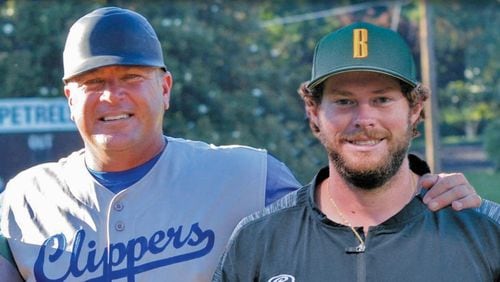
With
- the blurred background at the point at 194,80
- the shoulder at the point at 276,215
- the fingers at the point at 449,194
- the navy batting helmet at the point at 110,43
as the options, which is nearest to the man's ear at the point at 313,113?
the shoulder at the point at 276,215

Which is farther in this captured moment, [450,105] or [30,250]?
[450,105]

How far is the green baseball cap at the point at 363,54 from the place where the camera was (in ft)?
8.89

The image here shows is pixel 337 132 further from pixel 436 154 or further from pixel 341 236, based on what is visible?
pixel 436 154

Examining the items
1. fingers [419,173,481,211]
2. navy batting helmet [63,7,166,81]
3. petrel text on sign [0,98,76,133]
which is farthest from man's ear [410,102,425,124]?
petrel text on sign [0,98,76,133]

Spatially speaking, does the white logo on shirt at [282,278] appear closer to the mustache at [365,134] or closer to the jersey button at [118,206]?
the mustache at [365,134]

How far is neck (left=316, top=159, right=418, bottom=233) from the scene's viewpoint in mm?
2730

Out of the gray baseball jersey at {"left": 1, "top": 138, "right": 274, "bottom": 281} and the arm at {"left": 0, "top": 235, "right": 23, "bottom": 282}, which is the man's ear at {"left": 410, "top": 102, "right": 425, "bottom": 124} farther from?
the arm at {"left": 0, "top": 235, "right": 23, "bottom": 282}

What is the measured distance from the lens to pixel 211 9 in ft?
42.7

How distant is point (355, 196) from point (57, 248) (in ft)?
3.21

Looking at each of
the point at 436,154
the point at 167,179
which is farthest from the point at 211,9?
the point at 167,179

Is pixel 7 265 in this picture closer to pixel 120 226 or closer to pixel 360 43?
pixel 120 226

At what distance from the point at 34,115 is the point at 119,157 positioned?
8645mm

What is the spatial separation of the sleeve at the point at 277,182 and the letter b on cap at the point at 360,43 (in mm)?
685

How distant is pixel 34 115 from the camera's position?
11578 mm
